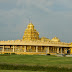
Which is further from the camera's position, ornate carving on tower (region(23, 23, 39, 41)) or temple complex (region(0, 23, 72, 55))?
ornate carving on tower (region(23, 23, 39, 41))

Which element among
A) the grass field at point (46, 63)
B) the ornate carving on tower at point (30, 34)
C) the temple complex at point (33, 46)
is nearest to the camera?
the grass field at point (46, 63)

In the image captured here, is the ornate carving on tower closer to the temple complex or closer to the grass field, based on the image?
the temple complex

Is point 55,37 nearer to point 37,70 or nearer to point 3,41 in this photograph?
point 3,41

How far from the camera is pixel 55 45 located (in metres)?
78.6

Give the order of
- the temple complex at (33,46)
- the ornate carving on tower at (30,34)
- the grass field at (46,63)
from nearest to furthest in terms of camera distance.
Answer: the grass field at (46,63) → the temple complex at (33,46) → the ornate carving on tower at (30,34)

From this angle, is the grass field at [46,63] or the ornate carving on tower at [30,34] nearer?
the grass field at [46,63]

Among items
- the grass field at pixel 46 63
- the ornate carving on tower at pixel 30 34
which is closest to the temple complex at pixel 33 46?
the ornate carving on tower at pixel 30 34

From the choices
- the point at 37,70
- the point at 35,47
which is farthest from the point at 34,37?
the point at 37,70

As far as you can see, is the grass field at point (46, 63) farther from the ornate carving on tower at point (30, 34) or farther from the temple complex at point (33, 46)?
the ornate carving on tower at point (30, 34)

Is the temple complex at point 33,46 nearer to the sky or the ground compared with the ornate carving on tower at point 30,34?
nearer to the ground

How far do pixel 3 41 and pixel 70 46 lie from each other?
26.2m

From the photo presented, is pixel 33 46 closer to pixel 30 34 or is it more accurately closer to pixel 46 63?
pixel 30 34

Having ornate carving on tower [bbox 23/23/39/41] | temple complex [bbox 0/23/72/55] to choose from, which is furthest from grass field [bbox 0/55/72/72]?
ornate carving on tower [bbox 23/23/39/41]

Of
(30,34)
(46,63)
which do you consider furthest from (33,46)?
(46,63)
